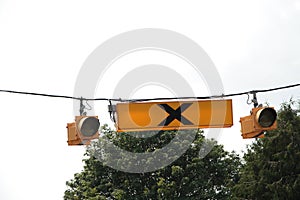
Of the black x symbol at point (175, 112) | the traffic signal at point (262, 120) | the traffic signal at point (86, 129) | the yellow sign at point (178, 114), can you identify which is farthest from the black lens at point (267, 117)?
the traffic signal at point (86, 129)

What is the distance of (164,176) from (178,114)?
32.4 metres

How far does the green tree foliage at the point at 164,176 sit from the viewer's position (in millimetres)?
45469

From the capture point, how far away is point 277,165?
41688 millimetres

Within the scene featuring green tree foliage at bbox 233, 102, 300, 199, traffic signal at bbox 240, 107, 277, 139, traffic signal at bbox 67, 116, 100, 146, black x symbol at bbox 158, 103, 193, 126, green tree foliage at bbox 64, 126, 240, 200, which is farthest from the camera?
green tree foliage at bbox 64, 126, 240, 200

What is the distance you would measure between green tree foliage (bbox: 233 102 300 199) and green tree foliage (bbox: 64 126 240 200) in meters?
3.20

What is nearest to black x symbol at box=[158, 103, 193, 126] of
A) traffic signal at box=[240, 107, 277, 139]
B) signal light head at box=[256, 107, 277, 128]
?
traffic signal at box=[240, 107, 277, 139]

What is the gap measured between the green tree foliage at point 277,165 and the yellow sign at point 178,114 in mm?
26759

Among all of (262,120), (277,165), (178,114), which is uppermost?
(277,165)

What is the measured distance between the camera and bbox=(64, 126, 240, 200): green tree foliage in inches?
1790

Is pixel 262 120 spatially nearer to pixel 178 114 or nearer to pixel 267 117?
pixel 267 117

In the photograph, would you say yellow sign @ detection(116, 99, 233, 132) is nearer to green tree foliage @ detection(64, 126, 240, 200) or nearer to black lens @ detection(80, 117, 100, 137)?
black lens @ detection(80, 117, 100, 137)

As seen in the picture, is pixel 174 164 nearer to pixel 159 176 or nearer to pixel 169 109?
pixel 159 176

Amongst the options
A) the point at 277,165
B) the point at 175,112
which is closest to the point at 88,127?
the point at 175,112

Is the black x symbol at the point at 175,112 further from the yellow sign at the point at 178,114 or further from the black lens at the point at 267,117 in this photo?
the black lens at the point at 267,117
